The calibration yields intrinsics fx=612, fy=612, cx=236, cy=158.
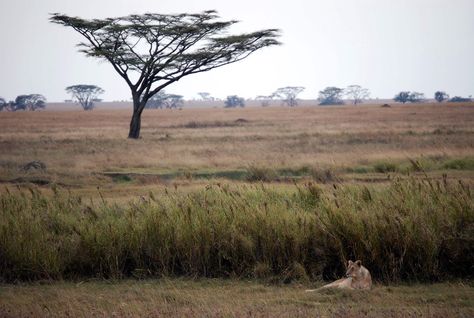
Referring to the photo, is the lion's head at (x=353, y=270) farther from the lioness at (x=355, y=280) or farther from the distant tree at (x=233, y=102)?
the distant tree at (x=233, y=102)

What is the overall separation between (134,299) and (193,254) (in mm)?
1566

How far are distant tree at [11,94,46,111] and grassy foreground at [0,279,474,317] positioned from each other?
11776 cm

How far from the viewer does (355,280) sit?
303 inches

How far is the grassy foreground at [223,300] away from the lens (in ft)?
22.4

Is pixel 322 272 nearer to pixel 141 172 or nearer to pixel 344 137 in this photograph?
pixel 141 172

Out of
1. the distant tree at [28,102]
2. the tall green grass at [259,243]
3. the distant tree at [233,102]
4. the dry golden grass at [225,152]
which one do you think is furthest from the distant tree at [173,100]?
the tall green grass at [259,243]

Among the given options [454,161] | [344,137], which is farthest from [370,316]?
[344,137]

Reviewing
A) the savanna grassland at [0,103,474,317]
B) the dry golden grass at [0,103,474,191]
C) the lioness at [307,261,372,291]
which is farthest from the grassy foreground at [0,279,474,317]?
the dry golden grass at [0,103,474,191]

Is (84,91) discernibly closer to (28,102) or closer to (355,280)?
(28,102)

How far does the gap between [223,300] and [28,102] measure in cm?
12543

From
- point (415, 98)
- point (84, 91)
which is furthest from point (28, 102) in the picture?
point (415, 98)

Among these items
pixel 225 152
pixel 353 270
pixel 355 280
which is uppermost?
pixel 225 152

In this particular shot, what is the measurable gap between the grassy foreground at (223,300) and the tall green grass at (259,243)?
48 centimetres

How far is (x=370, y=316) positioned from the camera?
258 inches
